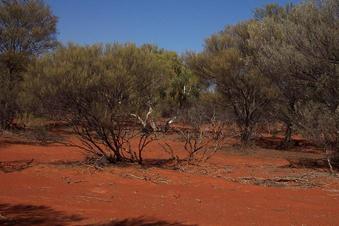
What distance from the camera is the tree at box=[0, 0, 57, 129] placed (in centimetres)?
2567

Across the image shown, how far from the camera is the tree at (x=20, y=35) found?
1011 inches

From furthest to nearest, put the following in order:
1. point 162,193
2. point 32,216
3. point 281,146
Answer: point 281,146 → point 162,193 → point 32,216

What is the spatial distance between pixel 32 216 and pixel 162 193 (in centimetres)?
353

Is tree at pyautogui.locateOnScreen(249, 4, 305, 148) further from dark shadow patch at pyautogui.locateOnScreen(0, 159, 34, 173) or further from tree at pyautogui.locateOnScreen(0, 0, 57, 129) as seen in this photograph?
tree at pyautogui.locateOnScreen(0, 0, 57, 129)

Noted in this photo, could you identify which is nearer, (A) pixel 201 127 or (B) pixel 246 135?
(A) pixel 201 127

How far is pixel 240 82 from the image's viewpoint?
2311 centimetres

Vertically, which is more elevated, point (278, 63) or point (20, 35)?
point (20, 35)

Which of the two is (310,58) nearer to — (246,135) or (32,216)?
(246,135)

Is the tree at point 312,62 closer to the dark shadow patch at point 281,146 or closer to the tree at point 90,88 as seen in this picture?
the tree at point 90,88

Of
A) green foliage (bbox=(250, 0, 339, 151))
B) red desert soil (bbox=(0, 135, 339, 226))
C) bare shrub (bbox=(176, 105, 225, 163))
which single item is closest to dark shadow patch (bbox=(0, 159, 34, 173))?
red desert soil (bbox=(0, 135, 339, 226))

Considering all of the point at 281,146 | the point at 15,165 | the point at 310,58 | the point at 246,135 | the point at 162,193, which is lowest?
the point at 162,193

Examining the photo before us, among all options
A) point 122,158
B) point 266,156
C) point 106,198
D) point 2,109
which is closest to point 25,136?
point 2,109

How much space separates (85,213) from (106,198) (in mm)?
1725

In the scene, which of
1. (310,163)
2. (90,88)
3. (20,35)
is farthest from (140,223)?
(20,35)
